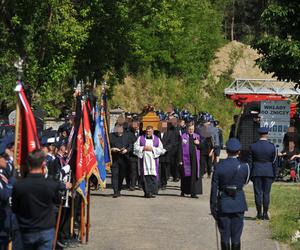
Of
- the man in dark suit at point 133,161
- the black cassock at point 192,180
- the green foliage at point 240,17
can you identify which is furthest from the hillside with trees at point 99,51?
the green foliage at point 240,17

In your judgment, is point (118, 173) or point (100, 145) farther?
point (118, 173)

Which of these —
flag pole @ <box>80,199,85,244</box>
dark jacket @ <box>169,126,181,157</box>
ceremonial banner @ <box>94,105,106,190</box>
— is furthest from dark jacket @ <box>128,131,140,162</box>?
flag pole @ <box>80,199,85,244</box>

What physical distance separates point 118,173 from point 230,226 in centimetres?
907

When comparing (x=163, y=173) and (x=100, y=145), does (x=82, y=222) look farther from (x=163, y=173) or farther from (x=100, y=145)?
(x=163, y=173)

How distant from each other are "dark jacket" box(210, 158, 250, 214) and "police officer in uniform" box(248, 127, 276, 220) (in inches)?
175

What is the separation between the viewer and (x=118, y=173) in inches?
832

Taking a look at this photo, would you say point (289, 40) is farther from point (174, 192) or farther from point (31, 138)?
point (31, 138)

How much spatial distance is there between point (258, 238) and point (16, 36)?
16949mm

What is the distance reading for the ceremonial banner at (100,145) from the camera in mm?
15865

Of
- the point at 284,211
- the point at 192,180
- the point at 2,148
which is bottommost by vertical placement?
the point at 284,211

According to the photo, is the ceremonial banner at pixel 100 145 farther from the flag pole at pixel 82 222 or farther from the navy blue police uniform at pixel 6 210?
the navy blue police uniform at pixel 6 210

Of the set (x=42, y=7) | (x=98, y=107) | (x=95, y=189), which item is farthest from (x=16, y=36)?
(x=98, y=107)

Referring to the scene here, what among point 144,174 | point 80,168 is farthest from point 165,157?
point 80,168

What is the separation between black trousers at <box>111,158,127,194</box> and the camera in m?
20.8
